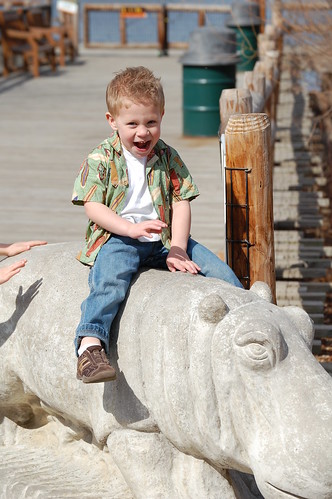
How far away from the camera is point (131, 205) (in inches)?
146

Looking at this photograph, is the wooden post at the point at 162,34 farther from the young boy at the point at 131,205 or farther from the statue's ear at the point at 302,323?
the statue's ear at the point at 302,323

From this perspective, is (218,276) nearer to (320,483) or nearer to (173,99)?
(320,483)

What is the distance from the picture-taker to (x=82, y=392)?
356 centimetres

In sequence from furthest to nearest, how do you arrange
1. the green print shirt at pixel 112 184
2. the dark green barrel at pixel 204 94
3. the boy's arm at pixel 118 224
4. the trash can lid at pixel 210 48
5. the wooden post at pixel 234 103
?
1. the dark green barrel at pixel 204 94
2. the trash can lid at pixel 210 48
3. the wooden post at pixel 234 103
4. the green print shirt at pixel 112 184
5. the boy's arm at pixel 118 224

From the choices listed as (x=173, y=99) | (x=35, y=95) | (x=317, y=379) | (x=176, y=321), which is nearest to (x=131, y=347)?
(x=176, y=321)

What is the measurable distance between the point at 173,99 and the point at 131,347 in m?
11.6

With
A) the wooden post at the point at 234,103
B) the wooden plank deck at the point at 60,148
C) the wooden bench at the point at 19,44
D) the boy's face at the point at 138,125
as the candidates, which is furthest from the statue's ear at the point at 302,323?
the wooden bench at the point at 19,44

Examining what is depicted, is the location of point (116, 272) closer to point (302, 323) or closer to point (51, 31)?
point (302, 323)

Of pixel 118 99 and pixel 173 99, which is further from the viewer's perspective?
pixel 173 99

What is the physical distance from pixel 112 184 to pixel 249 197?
0.99 m

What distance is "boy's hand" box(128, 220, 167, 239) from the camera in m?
3.44

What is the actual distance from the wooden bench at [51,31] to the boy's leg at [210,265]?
1565 cm

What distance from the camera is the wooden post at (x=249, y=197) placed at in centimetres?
439

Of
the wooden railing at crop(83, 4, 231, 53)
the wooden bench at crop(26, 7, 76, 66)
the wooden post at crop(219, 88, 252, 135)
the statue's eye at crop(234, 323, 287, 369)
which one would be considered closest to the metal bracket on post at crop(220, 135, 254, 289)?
the wooden post at crop(219, 88, 252, 135)
